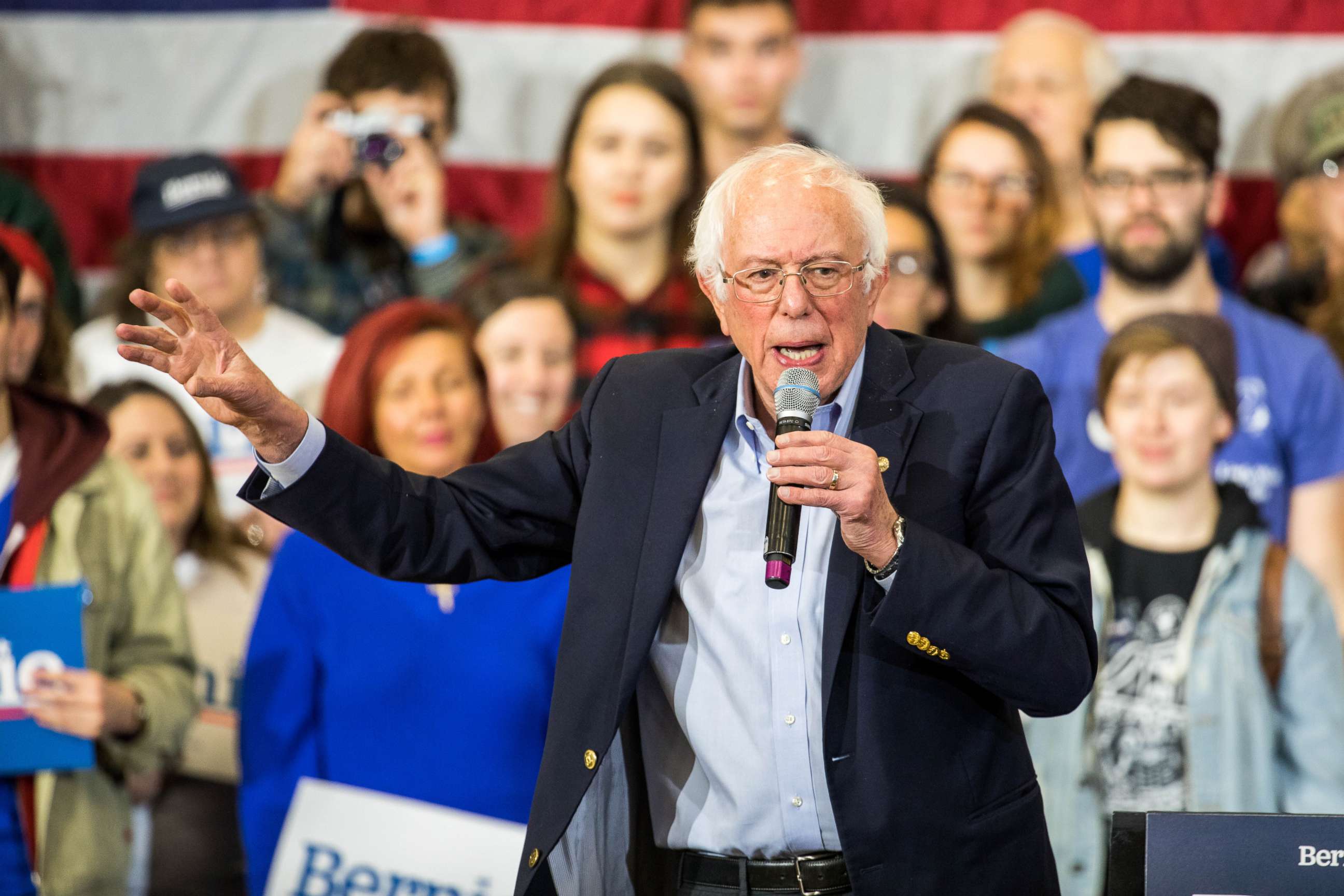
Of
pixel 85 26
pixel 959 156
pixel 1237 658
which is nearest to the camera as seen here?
pixel 1237 658

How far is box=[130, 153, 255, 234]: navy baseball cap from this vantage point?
4430 millimetres

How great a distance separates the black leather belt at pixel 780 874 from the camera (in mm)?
2045

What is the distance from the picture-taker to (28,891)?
3221mm

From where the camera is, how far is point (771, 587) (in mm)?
1992

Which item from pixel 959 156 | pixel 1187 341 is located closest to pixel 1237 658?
pixel 1187 341

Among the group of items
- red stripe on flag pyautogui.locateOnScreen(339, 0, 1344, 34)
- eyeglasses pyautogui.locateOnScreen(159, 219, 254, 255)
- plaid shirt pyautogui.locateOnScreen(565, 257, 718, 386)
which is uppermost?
red stripe on flag pyautogui.locateOnScreen(339, 0, 1344, 34)

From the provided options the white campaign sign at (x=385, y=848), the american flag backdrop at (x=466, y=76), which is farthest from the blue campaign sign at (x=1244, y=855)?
the american flag backdrop at (x=466, y=76)

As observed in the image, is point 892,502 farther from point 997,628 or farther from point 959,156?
point 959,156

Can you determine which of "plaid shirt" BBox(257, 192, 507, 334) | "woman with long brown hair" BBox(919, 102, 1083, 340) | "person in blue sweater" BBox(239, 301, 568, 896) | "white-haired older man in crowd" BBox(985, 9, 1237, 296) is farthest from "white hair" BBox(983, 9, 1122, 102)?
"person in blue sweater" BBox(239, 301, 568, 896)

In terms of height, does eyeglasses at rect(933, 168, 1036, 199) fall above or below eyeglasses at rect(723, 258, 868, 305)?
above

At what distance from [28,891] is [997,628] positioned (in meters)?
2.24

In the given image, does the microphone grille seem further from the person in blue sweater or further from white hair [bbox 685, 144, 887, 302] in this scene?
the person in blue sweater

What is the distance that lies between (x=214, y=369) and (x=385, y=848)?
4.98 ft

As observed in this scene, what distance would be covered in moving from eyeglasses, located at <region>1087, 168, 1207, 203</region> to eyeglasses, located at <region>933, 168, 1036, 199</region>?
285 mm
